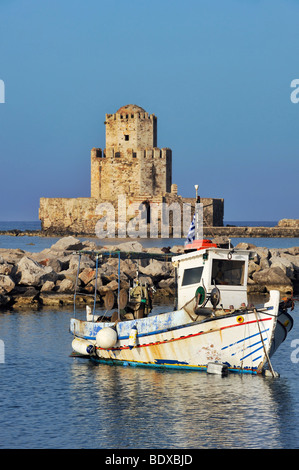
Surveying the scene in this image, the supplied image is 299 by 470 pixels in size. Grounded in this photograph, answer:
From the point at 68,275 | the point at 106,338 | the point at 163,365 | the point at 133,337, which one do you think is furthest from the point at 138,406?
the point at 68,275

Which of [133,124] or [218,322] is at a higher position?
[133,124]

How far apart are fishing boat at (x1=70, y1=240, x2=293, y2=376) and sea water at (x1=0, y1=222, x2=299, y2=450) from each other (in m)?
0.29

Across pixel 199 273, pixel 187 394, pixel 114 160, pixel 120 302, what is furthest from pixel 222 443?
pixel 114 160

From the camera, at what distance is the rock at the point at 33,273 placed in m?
26.4

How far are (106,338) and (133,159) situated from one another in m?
71.1

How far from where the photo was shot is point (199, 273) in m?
16.0

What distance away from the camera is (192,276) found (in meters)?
16.2

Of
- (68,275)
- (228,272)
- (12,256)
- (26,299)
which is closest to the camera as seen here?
(228,272)

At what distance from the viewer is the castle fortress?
283 feet

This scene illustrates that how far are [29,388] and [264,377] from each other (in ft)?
14.4

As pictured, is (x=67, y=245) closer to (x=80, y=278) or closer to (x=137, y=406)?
(x=80, y=278)

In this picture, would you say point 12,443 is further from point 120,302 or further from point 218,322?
point 120,302

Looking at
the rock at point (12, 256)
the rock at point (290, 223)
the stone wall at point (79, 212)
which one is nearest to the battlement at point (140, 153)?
the stone wall at point (79, 212)

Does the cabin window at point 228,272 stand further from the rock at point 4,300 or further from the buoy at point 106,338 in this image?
the rock at point 4,300
